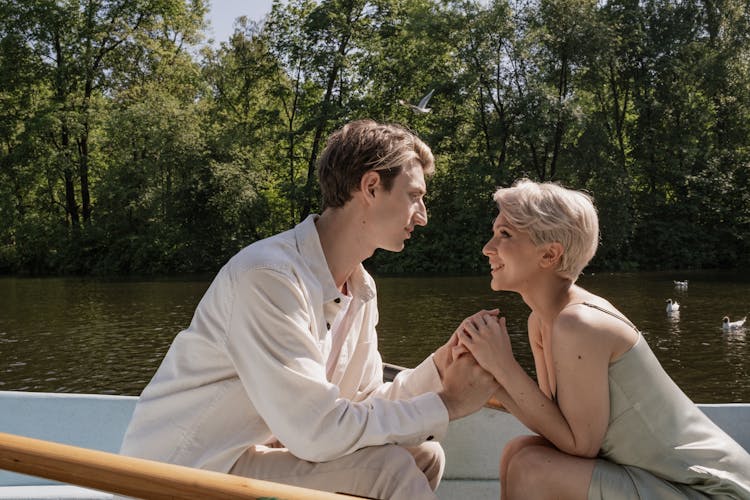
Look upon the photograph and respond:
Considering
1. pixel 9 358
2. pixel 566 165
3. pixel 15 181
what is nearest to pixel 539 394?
pixel 9 358

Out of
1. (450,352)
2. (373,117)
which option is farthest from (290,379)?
(373,117)

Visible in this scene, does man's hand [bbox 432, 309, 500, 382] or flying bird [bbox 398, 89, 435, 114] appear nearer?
man's hand [bbox 432, 309, 500, 382]

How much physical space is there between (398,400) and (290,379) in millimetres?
376

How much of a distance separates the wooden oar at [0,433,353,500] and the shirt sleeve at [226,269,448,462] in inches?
10.9

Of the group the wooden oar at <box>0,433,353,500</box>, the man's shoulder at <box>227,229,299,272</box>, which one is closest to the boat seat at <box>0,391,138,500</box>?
the man's shoulder at <box>227,229,299,272</box>

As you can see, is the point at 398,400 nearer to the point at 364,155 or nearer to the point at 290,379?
the point at 290,379

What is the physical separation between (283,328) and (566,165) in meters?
25.8

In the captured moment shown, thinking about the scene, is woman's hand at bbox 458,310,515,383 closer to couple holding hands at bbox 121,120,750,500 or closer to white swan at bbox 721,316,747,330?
couple holding hands at bbox 121,120,750,500

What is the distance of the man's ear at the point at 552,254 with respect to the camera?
2.24 m

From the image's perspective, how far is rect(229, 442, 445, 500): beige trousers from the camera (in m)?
1.97

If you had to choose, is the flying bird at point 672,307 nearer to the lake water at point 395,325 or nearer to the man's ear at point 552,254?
the lake water at point 395,325

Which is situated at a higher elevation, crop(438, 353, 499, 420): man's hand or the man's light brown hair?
the man's light brown hair

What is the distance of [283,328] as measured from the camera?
193 cm

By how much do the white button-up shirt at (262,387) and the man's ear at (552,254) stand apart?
531 mm
